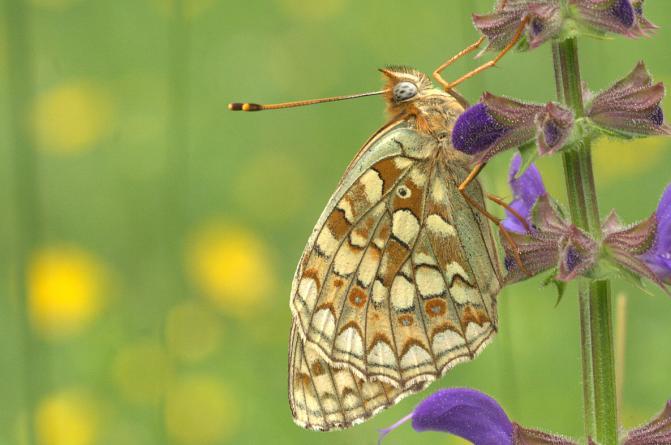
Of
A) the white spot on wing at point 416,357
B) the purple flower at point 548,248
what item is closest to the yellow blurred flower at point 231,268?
the white spot on wing at point 416,357

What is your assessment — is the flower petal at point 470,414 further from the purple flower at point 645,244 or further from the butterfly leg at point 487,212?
the purple flower at point 645,244

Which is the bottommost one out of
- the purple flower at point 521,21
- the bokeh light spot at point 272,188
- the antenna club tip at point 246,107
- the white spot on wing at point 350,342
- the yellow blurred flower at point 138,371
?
the yellow blurred flower at point 138,371

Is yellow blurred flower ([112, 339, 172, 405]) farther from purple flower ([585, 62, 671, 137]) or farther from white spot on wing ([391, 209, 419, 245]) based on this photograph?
purple flower ([585, 62, 671, 137])

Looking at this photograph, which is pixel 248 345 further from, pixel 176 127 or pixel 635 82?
pixel 635 82

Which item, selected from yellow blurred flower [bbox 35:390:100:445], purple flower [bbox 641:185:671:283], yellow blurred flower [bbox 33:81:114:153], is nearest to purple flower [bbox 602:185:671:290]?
purple flower [bbox 641:185:671:283]

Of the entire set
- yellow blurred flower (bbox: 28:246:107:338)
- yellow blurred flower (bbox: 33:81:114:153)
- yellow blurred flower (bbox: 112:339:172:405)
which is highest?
yellow blurred flower (bbox: 33:81:114:153)

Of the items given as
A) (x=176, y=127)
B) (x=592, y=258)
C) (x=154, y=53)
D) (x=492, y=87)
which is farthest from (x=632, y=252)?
(x=154, y=53)
